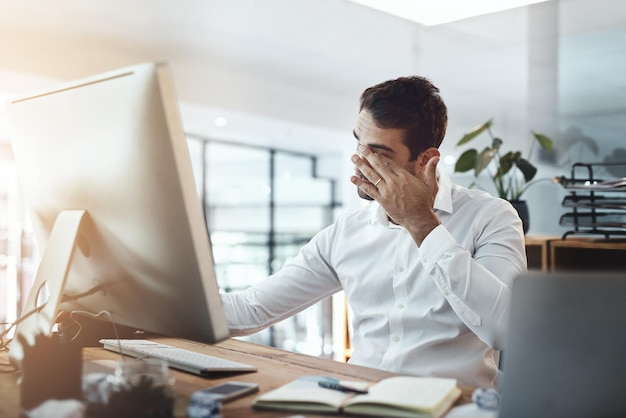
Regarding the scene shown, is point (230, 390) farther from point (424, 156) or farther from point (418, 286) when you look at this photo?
point (424, 156)

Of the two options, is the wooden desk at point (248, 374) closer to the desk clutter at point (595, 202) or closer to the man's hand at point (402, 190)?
the man's hand at point (402, 190)

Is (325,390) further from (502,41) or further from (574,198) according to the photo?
(502,41)

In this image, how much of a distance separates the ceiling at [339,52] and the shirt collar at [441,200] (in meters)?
1.79

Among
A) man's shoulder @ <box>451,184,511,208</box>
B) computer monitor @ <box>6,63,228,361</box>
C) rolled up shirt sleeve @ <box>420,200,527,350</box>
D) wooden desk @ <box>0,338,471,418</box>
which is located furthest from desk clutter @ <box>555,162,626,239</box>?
computer monitor @ <box>6,63,228,361</box>

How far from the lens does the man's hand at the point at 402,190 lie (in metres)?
1.50

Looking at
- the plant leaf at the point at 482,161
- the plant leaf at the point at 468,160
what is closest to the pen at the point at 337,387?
the plant leaf at the point at 482,161

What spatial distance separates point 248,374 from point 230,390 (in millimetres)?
165

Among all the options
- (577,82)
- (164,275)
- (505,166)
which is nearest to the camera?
(164,275)

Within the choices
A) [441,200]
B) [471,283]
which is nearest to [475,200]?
[441,200]

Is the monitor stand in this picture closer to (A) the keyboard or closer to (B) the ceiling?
(A) the keyboard

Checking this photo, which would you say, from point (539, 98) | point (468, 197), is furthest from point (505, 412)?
point (539, 98)

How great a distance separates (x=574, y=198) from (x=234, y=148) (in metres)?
4.98

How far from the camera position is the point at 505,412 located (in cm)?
86

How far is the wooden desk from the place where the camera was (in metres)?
1.03
